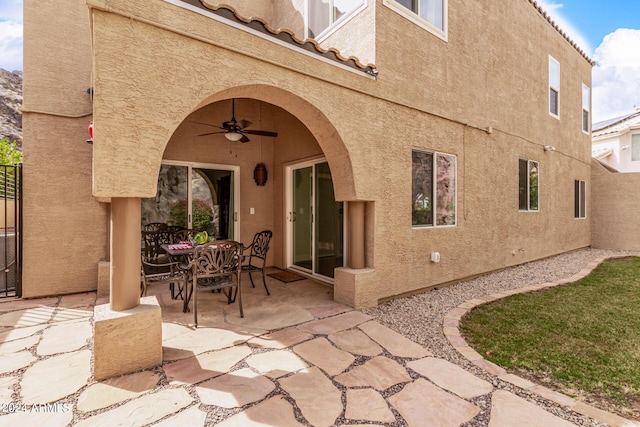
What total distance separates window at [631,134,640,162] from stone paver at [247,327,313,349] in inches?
868

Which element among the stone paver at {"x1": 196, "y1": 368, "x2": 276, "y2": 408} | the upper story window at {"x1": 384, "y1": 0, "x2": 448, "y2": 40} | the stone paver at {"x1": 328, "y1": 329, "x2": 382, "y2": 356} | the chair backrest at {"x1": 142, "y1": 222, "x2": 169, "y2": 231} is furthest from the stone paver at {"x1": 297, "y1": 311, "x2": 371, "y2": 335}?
the upper story window at {"x1": 384, "y1": 0, "x2": 448, "y2": 40}

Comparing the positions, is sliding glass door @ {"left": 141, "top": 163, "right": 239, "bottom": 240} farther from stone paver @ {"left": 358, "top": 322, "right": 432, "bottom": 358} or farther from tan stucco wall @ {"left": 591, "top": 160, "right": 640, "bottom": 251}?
tan stucco wall @ {"left": 591, "top": 160, "right": 640, "bottom": 251}

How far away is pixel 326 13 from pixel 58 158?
627cm

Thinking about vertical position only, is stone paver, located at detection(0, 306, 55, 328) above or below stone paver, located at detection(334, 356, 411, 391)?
above

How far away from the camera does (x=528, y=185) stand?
8.95 meters

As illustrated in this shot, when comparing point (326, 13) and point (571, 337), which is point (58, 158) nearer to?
point (326, 13)

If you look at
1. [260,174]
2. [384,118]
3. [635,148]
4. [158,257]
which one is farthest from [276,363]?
[635,148]

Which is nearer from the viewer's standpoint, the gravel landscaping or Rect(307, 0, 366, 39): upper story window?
the gravel landscaping

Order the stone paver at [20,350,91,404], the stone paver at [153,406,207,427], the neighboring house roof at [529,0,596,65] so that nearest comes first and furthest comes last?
the stone paver at [153,406,207,427] → the stone paver at [20,350,91,404] → the neighboring house roof at [529,0,596,65]

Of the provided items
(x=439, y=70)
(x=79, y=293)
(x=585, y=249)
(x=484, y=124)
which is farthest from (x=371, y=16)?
(x=585, y=249)

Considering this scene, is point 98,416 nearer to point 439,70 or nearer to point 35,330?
point 35,330

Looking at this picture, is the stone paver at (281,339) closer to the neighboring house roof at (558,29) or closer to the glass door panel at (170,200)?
the glass door panel at (170,200)

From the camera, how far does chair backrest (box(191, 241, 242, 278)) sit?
4.30 meters

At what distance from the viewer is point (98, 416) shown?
2.47 metres
